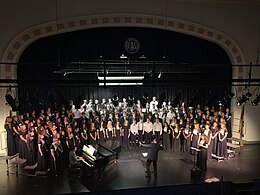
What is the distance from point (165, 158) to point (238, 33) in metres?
5.36

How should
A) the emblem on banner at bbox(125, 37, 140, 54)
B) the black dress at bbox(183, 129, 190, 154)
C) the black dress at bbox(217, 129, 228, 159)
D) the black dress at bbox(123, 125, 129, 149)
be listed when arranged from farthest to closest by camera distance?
the emblem on banner at bbox(125, 37, 140, 54) → the black dress at bbox(123, 125, 129, 149) → the black dress at bbox(183, 129, 190, 154) → the black dress at bbox(217, 129, 228, 159)

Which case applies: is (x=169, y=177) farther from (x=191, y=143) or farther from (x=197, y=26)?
(x=197, y=26)

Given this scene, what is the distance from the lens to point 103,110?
37.3ft

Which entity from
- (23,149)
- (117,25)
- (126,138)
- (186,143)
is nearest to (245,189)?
(186,143)

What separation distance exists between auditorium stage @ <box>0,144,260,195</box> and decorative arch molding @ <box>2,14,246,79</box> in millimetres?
3555

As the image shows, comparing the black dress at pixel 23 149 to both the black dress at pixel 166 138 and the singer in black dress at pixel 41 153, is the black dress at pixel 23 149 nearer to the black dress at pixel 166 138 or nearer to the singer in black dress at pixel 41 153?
the singer in black dress at pixel 41 153

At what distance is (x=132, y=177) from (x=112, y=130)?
2.30 m

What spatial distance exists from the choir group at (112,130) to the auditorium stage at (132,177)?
0.43m

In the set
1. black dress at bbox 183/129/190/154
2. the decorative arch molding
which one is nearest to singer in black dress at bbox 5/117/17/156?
the decorative arch molding

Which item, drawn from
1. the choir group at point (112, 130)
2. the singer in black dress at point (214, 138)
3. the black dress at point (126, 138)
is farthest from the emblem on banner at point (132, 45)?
the singer in black dress at point (214, 138)

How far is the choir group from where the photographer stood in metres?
8.86

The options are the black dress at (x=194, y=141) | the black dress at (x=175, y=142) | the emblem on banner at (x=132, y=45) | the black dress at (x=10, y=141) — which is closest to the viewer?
the black dress at (x=10, y=141)

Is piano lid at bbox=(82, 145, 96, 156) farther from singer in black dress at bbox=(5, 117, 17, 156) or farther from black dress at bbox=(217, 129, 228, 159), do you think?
black dress at bbox=(217, 129, 228, 159)

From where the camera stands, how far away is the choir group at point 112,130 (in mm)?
8859
